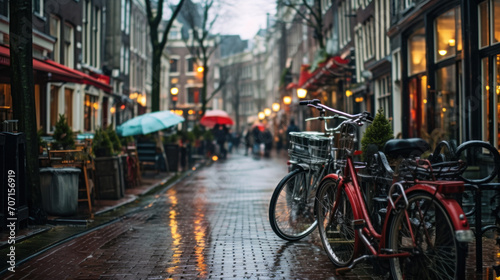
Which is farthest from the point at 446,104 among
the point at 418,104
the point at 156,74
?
the point at 156,74

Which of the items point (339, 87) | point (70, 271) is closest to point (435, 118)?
point (70, 271)

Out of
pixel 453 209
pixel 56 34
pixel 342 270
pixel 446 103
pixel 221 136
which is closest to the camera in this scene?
pixel 453 209

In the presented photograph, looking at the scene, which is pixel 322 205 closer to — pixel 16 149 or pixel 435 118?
pixel 16 149

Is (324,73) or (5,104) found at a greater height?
(324,73)

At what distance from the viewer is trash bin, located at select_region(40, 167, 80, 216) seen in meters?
9.62

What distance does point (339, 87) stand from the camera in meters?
33.2

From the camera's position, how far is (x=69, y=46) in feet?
79.3

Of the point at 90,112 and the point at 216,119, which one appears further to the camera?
the point at 216,119

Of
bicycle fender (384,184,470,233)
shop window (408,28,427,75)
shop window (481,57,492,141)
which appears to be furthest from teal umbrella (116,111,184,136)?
bicycle fender (384,184,470,233)

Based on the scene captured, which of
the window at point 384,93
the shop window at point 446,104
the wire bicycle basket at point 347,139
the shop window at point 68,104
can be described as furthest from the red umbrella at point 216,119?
the wire bicycle basket at point 347,139

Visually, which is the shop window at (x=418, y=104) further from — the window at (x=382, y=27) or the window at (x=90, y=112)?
the window at (x=90, y=112)

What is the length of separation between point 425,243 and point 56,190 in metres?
6.77

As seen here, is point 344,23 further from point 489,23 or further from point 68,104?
point 489,23

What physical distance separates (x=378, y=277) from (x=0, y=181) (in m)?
4.83
